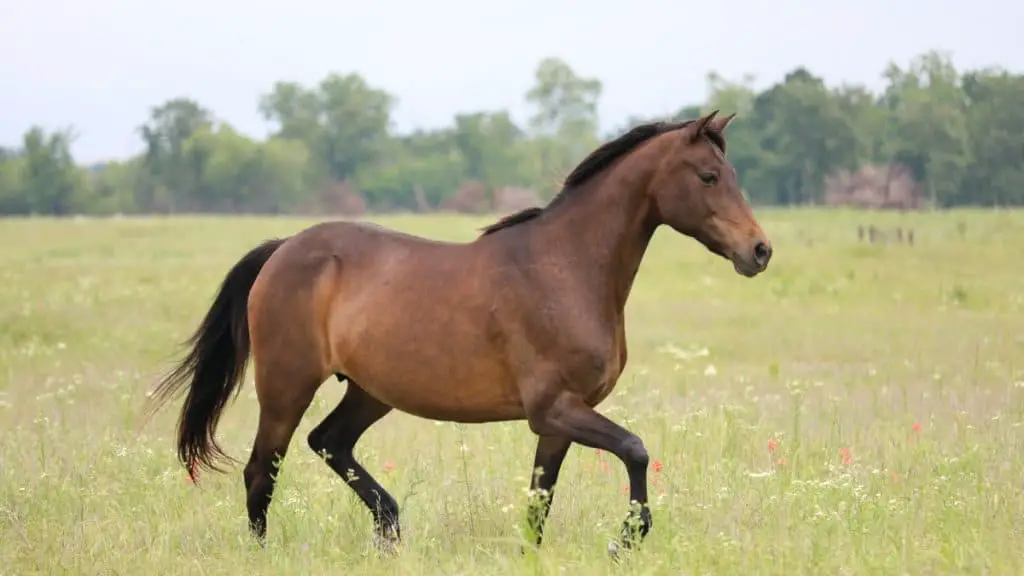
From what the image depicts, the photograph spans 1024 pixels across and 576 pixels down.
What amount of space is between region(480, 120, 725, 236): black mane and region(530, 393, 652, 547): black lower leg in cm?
111

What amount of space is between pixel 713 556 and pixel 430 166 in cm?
10851

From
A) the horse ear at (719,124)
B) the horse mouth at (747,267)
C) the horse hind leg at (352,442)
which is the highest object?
the horse ear at (719,124)

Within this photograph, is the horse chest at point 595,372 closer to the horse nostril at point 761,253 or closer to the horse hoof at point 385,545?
the horse nostril at point 761,253

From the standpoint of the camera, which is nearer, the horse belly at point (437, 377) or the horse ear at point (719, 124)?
the horse ear at point (719, 124)

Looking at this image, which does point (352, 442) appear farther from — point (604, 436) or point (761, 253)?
point (761, 253)

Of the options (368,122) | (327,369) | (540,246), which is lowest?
(327,369)

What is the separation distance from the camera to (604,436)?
619cm

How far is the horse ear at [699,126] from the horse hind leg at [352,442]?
2561 mm

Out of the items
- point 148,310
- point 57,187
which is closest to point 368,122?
point 57,187

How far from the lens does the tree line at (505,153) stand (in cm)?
5153

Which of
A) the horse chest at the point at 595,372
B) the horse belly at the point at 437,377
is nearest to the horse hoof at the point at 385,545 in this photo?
the horse belly at the point at 437,377

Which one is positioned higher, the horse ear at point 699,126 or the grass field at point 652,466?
the horse ear at point 699,126

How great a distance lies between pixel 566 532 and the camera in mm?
6926

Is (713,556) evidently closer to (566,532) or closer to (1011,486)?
(566,532)
